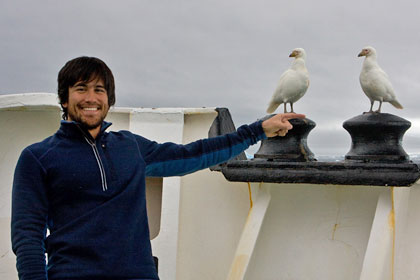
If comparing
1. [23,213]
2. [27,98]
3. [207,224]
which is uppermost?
[27,98]

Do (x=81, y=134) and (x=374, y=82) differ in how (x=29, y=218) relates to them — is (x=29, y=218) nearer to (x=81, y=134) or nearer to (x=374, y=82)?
(x=81, y=134)

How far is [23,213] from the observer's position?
1190mm

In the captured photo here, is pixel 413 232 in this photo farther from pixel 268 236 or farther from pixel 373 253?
pixel 268 236

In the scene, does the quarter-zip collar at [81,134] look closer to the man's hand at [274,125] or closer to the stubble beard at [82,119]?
the stubble beard at [82,119]

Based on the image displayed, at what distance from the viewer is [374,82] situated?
2291 mm

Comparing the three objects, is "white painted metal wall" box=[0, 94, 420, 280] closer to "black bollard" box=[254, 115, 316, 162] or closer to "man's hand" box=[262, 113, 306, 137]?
"black bollard" box=[254, 115, 316, 162]

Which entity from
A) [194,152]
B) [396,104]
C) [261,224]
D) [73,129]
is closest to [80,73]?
[73,129]

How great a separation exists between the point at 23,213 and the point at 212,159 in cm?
66

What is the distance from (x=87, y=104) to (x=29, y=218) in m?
0.36

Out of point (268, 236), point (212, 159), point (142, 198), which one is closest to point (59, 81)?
point (142, 198)

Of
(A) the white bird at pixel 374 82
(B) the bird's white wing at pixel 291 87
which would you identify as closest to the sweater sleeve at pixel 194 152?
(B) the bird's white wing at pixel 291 87

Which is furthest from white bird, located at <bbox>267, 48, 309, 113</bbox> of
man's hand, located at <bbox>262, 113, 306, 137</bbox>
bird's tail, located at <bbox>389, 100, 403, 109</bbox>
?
man's hand, located at <bbox>262, 113, 306, 137</bbox>

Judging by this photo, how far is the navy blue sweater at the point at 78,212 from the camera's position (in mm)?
1195

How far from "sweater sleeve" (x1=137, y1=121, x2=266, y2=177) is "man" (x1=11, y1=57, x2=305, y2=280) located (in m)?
0.12
